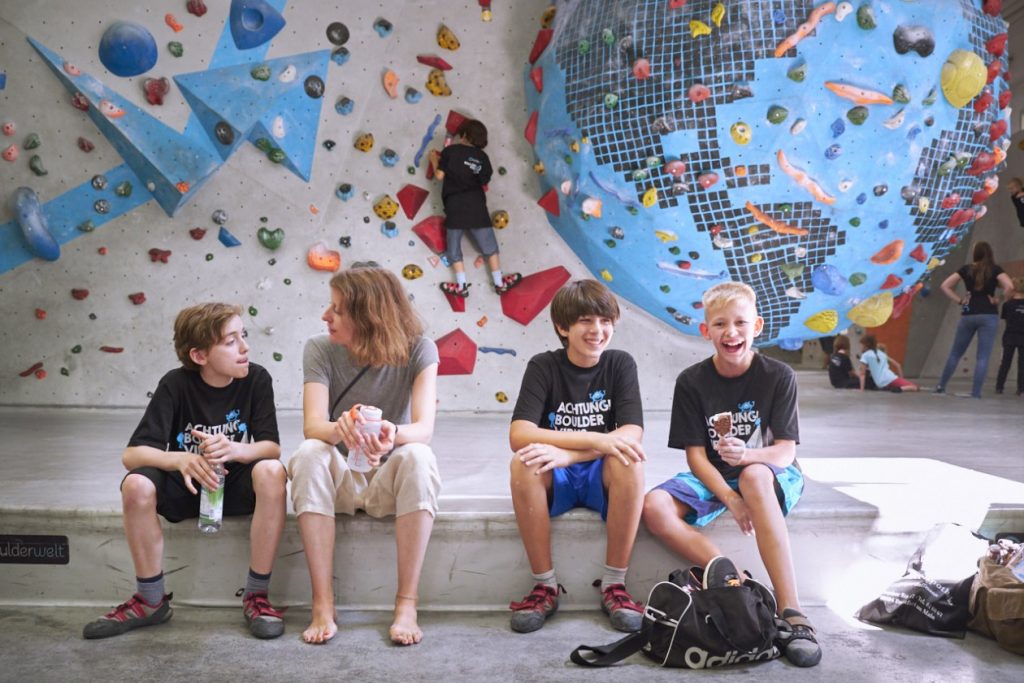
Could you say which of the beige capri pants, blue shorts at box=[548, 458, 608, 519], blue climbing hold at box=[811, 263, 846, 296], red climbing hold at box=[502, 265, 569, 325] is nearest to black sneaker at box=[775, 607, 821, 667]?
blue shorts at box=[548, 458, 608, 519]

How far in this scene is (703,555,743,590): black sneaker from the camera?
236cm

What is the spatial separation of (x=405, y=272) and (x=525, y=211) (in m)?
0.92

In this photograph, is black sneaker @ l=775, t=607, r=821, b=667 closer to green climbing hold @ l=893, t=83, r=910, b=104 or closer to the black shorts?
the black shorts

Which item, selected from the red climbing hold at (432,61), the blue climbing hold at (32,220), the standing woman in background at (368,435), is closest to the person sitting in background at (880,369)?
the red climbing hold at (432,61)

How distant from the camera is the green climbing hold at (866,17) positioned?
4824mm

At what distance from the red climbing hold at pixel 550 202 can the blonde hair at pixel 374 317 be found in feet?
10.7

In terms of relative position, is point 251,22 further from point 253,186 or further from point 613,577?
point 613,577

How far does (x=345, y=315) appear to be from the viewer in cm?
264

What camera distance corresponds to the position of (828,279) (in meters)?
5.36

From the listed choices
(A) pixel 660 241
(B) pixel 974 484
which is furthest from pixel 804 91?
(B) pixel 974 484

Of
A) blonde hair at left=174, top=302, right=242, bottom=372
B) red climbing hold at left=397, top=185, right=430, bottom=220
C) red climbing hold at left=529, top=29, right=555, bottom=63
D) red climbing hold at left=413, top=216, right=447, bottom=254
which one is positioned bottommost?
blonde hair at left=174, top=302, right=242, bottom=372

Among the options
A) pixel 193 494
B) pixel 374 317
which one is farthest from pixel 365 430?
pixel 193 494

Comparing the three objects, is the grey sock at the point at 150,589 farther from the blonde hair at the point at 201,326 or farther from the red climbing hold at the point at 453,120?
the red climbing hold at the point at 453,120

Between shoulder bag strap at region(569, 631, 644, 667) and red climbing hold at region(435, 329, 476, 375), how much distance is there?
12.6ft
